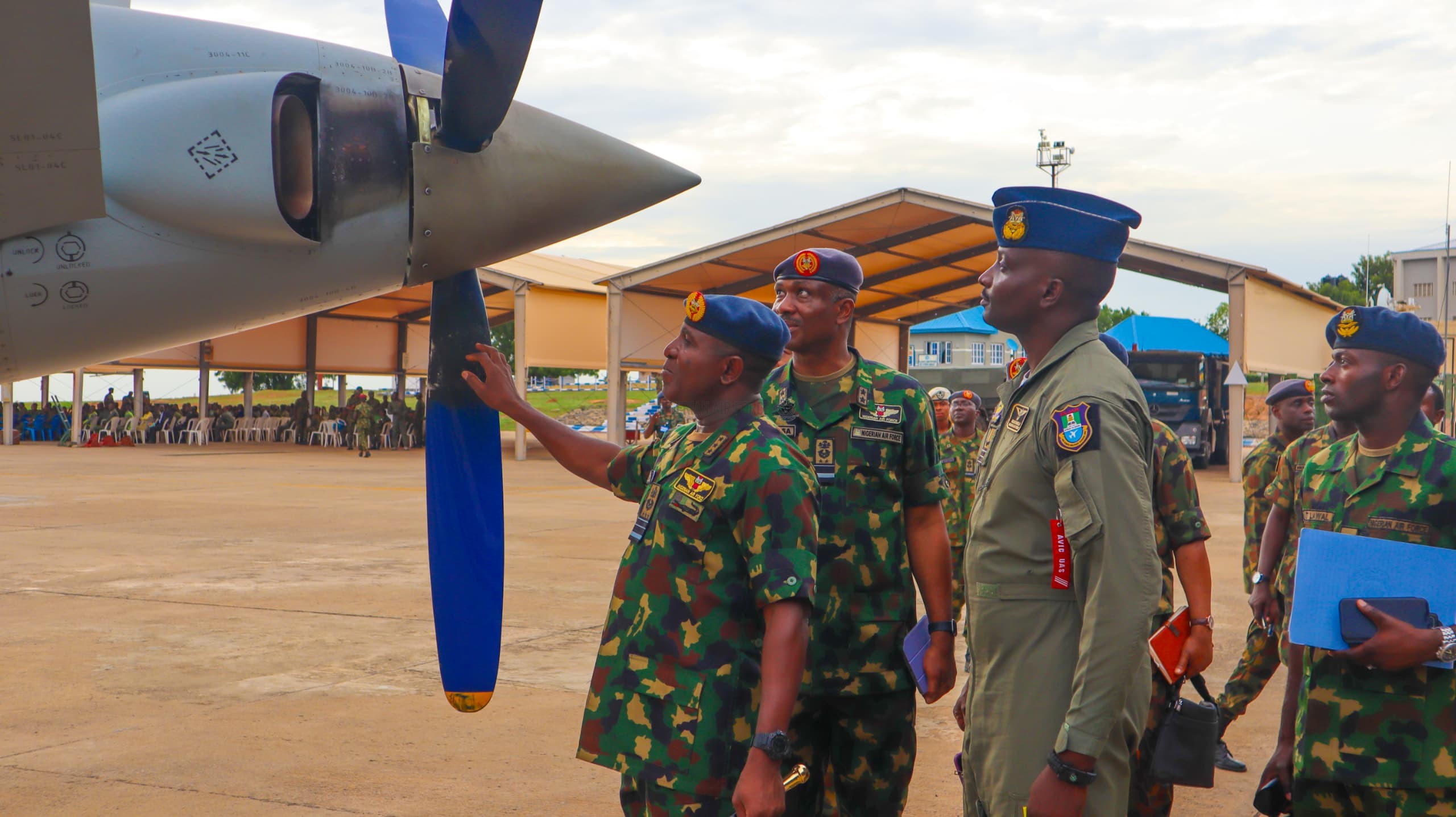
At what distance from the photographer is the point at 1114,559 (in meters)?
2.06

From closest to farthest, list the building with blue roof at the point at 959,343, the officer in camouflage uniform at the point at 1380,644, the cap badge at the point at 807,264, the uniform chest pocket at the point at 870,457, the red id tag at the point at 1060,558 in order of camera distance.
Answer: the red id tag at the point at 1060,558 → the officer in camouflage uniform at the point at 1380,644 → the uniform chest pocket at the point at 870,457 → the cap badge at the point at 807,264 → the building with blue roof at the point at 959,343

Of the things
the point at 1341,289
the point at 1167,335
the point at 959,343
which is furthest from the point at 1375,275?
the point at 1167,335

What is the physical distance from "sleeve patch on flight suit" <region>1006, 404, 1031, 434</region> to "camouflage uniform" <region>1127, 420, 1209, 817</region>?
4.86 feet

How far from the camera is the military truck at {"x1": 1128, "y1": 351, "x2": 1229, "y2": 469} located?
78.8 ft

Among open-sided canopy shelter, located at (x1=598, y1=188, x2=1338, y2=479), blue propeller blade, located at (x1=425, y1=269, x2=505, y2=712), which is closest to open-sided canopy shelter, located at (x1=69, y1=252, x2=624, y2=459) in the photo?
open-sided canopy shelter, located at (x1=598, y1=188, x2=1338, y2=479)

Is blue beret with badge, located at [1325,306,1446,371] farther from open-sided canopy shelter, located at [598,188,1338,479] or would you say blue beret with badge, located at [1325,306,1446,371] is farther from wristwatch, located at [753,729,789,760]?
open-sided canopy shelter, located at [598,188,1338,479]

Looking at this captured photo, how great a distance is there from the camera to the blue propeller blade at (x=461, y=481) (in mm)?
3572

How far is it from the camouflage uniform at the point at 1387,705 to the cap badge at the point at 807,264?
168cm

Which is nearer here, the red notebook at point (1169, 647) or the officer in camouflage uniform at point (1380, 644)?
the officer in camouflage uniform at point (1380, 644)

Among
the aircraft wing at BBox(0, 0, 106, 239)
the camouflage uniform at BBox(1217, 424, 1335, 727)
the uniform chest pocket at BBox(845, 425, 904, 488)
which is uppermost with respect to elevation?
the aircraft wing at BBox(0, 0, 106, 239)

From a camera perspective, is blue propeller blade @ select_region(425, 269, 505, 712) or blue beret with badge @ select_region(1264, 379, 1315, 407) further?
blue beret with badge @ select_region(1264, 379, 1315, 407)

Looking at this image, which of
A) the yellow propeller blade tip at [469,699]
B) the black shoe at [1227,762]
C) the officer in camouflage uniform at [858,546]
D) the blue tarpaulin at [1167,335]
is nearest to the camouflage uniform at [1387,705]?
the officer in camouflage uniform at [858,546]

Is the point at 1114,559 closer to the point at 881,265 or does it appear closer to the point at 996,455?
the point at 996,455

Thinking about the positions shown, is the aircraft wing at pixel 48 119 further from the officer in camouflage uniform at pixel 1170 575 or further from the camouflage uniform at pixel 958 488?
the camouflage uniform at pixel 958 488
